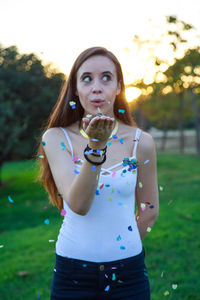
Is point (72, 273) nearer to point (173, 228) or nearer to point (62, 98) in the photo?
point (62, 98)

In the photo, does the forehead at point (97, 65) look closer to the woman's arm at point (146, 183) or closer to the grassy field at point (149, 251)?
the woman's arm at point (146, 183)

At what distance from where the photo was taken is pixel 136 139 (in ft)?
7.79

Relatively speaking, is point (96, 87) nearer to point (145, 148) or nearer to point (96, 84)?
point (96, 84)

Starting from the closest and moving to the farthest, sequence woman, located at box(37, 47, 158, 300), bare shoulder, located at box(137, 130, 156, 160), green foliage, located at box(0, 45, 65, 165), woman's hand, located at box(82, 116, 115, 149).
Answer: woman's hand, located at box(82, 116, 115, 149), woman, located at box(37, 47, 158, 300), bare shoulder, located at box(137, 130, 156, 160), green foliage, located at box(0, 45, 65, 165)

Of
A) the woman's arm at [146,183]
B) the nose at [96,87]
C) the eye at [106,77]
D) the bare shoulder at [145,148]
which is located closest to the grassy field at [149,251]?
the woman's arm at [146,183]

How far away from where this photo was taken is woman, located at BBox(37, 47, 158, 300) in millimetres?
2057

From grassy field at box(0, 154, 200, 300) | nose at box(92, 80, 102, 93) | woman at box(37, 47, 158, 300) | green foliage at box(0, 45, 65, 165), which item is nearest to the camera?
woman at box(37, 47, 158, 300)

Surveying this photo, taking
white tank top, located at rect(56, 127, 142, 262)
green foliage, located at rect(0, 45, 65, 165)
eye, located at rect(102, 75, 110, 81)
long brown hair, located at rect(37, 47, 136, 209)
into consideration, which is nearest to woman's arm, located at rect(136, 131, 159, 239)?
white tank top, located at rect(56, 127, 142, 262)

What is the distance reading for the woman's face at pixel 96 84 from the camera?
2230 millimetres

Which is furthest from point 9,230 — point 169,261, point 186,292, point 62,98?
point 62,98

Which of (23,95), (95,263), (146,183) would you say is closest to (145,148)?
(146,183)

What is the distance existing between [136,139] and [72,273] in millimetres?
930

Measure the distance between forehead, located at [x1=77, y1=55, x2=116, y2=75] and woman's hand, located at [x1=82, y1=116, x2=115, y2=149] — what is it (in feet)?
2.00

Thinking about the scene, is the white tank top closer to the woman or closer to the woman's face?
the woman
